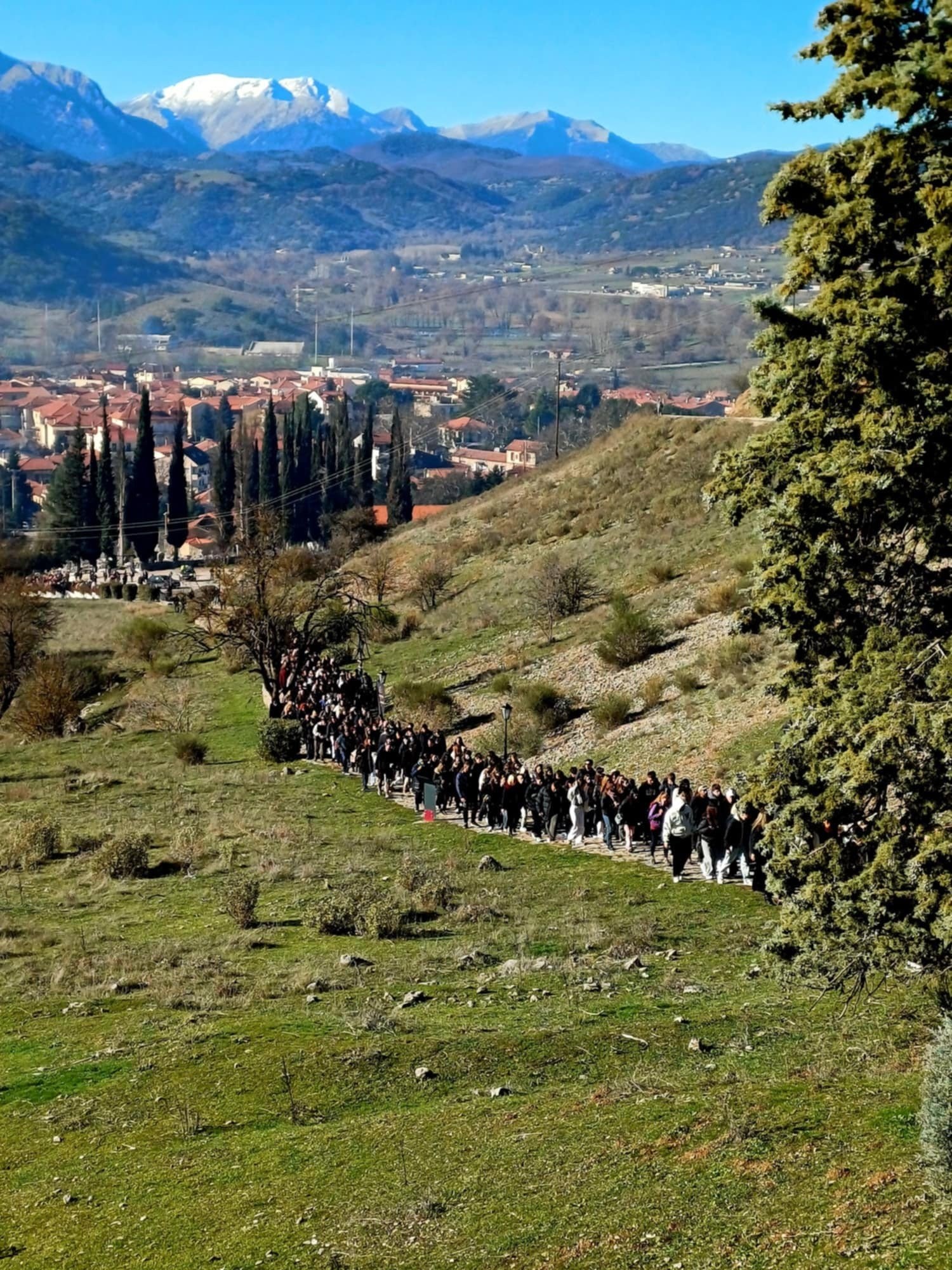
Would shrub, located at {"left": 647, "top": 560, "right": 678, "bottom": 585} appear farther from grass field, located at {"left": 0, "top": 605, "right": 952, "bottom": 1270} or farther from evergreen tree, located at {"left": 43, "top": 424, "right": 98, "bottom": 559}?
evergreen tree, located at {"left": 43, "top": 424, "right": 98, "bottom": 559}

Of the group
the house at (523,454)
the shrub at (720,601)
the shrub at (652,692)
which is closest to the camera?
the shrub at (652,692)

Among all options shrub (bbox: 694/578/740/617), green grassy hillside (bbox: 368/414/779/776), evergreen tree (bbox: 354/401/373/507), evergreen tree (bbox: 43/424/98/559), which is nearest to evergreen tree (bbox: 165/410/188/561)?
evergreen tree (bbox: 43/424/98/559)

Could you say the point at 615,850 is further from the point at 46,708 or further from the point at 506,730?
the point at 46,708

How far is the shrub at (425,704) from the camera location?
3266 cm

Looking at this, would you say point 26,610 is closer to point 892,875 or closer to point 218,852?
point 218,852

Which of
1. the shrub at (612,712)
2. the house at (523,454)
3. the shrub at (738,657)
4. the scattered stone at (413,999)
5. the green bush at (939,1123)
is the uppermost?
the green bush at (939,1123)

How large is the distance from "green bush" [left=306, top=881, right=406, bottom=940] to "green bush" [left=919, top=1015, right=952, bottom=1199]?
8916 millimetres

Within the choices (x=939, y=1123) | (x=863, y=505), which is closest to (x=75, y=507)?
(x=863, y=505)

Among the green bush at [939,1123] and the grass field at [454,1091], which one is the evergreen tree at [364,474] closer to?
the grass field at [454,1091]

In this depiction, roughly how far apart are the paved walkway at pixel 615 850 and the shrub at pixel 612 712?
4.65 m

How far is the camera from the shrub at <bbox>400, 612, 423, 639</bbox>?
43.1 m

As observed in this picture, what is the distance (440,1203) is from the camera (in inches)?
351

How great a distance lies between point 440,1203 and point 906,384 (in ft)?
20.0

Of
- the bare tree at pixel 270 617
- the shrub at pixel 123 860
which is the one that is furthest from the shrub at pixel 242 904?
the bare tree at pixel 270 617
